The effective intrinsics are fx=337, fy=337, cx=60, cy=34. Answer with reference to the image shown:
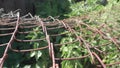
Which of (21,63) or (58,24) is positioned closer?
(58,24)

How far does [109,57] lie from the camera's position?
3.22 m

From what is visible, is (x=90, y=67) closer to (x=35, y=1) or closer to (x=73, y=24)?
(x=73, y=24)

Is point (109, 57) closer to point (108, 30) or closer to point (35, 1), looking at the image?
point (108, 30)

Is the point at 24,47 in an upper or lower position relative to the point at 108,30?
lower

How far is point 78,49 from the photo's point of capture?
11.0ft

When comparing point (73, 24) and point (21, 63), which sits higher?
point (73, 24)

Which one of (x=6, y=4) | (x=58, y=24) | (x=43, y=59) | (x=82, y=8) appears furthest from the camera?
(x=82, y=8)

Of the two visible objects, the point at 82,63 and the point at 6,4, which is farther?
the point at 6,4

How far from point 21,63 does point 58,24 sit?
0.66 m

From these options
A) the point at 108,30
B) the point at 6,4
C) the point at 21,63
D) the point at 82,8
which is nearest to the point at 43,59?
the point at 21,63

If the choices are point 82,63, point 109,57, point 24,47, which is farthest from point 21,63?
point 109,57

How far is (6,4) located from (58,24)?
64.7 inches

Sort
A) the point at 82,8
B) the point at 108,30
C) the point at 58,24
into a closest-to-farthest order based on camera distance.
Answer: the point at 108,30, the point at 58,24, the point at 82,8

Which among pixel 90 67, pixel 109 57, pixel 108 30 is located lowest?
pixel 90 67
